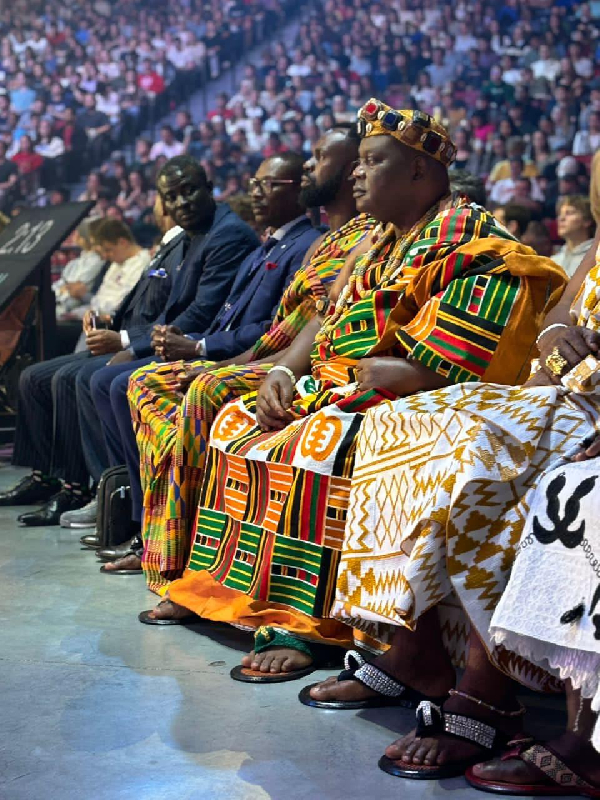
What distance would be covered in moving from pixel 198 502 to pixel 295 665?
81 cm

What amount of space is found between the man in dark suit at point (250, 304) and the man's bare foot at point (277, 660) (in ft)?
4.81

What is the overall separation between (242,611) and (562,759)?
1.20m

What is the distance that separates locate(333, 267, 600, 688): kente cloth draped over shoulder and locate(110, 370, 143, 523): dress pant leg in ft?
6.26

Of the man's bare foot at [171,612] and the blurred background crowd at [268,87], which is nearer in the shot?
the man's bare foot at [171,612]

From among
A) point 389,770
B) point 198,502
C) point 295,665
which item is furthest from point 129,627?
point 389,770

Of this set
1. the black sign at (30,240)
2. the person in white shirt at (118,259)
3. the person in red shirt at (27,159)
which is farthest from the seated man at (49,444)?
the person in red shirt at (27,159)

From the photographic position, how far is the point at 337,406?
2.96m

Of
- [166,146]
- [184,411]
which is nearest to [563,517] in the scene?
[184,411]

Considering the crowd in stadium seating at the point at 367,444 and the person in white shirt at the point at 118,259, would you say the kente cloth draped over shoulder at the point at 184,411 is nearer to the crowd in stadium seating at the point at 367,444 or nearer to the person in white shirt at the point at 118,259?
the crowd in stadium seating at the point at 367,444

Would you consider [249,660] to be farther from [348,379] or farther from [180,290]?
[180,290]

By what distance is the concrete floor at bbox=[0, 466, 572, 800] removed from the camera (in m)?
2.19

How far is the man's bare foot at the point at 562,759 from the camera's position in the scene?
2.08 meters

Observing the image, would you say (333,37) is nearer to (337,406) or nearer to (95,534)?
(95,534)

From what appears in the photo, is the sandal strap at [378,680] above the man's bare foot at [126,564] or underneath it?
above
